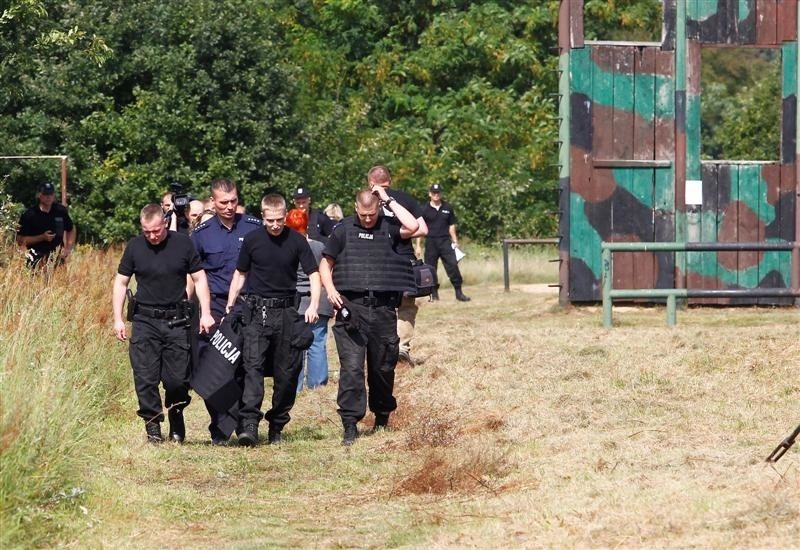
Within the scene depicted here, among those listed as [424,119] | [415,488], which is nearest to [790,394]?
[415,488]

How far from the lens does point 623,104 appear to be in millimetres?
19234

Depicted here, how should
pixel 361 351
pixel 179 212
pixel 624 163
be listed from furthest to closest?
pixel 624 163
pixel 179 212
pixel 361 351

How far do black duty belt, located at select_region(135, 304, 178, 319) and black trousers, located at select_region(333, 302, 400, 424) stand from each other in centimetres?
114

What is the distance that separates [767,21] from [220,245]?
9.55 m

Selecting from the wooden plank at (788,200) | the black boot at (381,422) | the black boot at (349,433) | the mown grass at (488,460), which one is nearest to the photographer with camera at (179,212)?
the mown grass at (488,460)

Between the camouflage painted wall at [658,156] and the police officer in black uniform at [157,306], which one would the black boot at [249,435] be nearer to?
the police officer in black uniform at [157,306]

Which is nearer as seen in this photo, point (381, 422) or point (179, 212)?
point (381, 422)

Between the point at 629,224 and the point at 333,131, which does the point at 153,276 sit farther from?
the point at 333,131

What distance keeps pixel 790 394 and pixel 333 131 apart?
21.6 m

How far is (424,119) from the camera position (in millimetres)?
39875

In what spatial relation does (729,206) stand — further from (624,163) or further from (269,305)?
(269,305)

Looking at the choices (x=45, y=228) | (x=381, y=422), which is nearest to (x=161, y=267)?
(x=381, y=422)

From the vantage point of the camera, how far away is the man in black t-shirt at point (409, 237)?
12.0 meters

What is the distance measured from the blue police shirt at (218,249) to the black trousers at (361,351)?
904 mm
